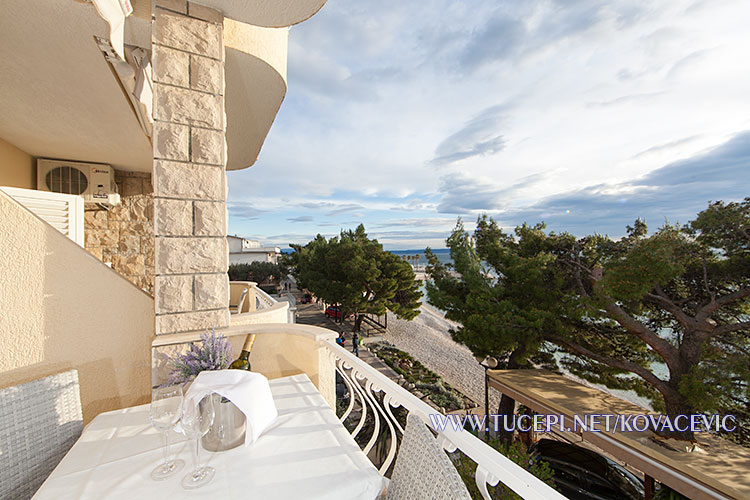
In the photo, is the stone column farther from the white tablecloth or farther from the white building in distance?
the white building in distance

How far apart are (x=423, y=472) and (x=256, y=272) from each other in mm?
21923

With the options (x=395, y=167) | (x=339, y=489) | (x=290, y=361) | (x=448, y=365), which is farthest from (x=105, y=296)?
(x=395, y=167)

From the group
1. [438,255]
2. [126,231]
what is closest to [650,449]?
[438,255]

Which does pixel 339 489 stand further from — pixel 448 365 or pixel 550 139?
pixel 448 365

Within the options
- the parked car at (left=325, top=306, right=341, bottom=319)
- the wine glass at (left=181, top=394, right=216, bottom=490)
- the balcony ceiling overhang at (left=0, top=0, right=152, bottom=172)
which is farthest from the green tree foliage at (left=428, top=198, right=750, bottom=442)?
the parked car at (left=325, top=306, right=341, bottom=319)

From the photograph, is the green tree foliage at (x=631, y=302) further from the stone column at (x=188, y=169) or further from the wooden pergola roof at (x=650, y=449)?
the stone column at (x=188, y=169)

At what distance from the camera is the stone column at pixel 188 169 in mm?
1601

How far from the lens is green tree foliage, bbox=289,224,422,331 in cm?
1485

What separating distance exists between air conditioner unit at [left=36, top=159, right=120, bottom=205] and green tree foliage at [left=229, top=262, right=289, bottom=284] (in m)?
16.2

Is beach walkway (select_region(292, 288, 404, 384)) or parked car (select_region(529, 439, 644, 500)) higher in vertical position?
parked car (select_region(529, 439, 644, 500))

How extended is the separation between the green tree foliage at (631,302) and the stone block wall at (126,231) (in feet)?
21.0

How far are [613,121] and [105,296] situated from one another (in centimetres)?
982

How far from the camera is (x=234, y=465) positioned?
83cm

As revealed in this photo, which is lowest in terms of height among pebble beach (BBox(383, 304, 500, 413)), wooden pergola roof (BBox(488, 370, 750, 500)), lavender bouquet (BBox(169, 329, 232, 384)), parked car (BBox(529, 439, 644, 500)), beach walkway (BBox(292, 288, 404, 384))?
pebble beach (BBox(383, 304, 500, 413))
